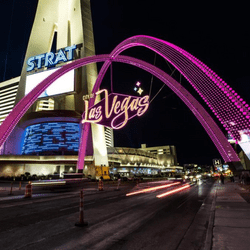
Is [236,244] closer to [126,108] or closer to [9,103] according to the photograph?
[126,108]

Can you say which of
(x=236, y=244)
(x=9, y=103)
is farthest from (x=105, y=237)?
(x=9, y=103)

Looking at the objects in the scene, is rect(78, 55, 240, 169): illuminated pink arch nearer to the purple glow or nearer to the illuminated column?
the purple glow

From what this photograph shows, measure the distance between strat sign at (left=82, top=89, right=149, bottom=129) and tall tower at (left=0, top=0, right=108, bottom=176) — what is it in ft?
75.8

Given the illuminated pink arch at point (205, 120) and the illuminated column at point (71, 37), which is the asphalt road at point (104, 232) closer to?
the illuminated pink arch at point (205, 120)

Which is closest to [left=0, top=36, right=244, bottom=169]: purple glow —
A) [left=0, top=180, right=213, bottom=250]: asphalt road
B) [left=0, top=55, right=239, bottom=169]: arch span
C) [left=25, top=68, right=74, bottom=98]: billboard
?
[left=0, top=55, right=239, bottom=169]: arch span

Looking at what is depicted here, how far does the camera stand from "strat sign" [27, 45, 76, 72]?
59188mm

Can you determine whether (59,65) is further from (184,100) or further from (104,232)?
(104,232)

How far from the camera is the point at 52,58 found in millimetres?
60406

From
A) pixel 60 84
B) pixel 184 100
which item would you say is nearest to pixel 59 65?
pixel 60 84

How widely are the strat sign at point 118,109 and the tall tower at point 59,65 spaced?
23110 millimetres

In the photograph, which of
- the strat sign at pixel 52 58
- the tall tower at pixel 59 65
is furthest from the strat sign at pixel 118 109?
the strat sign at pixel 52 58

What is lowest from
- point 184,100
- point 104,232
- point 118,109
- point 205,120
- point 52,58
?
point 104,232

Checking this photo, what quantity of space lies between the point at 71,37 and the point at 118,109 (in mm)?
47051

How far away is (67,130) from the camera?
70.0 m
